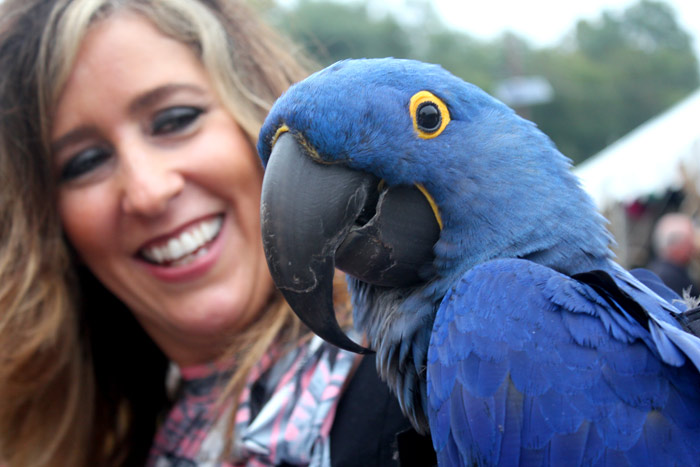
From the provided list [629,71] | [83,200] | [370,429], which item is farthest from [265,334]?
[629,71]

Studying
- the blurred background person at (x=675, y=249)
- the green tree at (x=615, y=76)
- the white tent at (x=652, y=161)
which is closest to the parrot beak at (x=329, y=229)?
the blurred background person at (x=675, y=249)

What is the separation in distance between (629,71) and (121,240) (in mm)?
54385

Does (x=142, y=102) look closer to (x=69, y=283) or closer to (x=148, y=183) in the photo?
(x=148, y=183)

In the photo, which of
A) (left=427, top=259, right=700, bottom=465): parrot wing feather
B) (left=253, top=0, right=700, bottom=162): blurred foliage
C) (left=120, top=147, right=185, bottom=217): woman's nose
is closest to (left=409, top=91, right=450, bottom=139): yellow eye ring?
(left=427, top=259, right=700, bottom=465): parrot wing feather

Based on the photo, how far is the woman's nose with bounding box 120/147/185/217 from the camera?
5.05 ft

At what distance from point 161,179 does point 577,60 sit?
176 feet

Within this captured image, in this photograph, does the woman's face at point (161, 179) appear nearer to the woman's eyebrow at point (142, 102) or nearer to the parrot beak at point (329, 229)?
the woman's eyebrow at point (142, 102)

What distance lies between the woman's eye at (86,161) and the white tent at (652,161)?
22.3 ft

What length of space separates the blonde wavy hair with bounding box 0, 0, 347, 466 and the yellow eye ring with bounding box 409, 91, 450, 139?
66cm

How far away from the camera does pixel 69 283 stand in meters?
1.95

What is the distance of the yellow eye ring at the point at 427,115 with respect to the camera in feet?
3.66

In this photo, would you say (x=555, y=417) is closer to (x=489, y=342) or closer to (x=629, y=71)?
(x=489, y=342)

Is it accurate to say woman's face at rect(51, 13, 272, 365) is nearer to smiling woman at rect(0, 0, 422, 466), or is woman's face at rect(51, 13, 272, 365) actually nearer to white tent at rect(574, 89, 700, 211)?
smiling woman at rect(0, 0, 422, 466)

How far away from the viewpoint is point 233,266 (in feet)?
5.40
